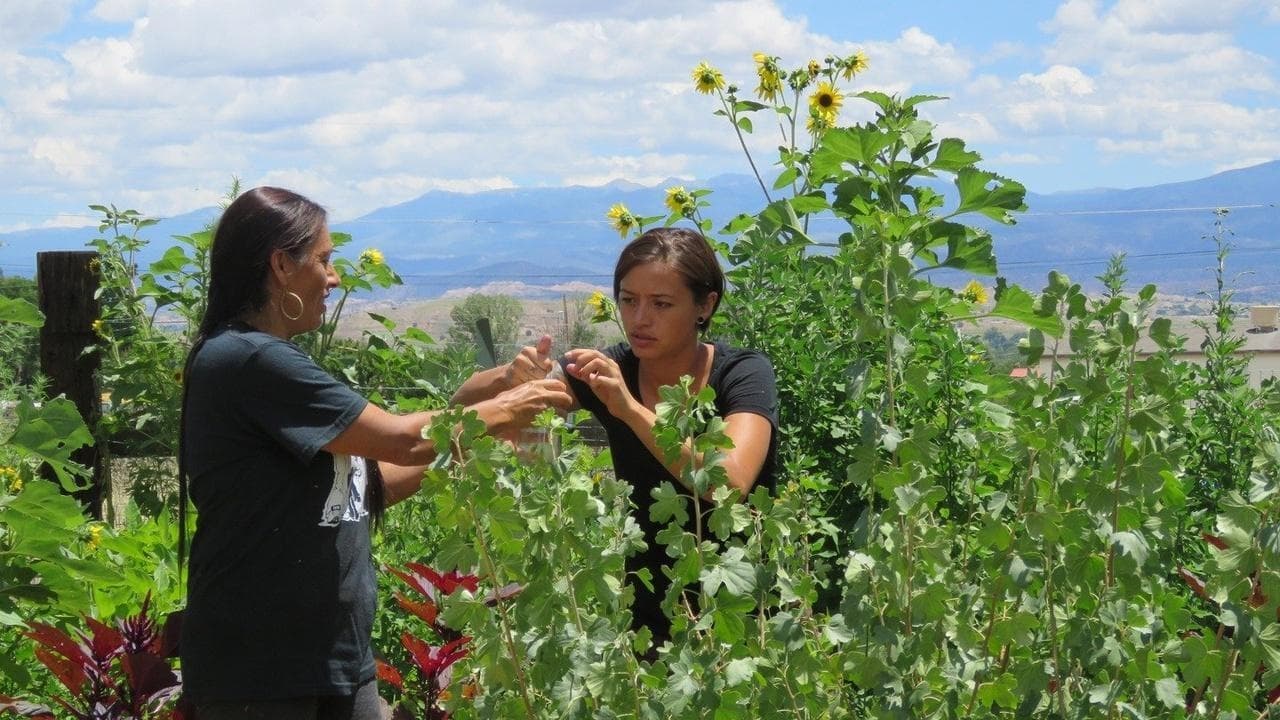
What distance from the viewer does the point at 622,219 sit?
4.56 metres

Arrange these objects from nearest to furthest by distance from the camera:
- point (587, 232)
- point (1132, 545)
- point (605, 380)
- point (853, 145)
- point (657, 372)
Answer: point (1132, 545) < point (853, 145) < point (605, 380) < point (657, 372) < point (587, 232)

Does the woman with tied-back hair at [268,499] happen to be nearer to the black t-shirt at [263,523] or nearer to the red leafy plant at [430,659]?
the black t-shirt at [263,523]

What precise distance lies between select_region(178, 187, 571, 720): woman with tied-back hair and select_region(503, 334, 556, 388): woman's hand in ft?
0.97

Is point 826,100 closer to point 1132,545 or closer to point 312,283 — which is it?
point 312,283

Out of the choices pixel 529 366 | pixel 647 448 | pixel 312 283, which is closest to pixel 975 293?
pixel 647 448

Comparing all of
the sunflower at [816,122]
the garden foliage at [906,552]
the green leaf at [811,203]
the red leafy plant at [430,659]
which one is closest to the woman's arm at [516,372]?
the red leafy plant at [430,659]

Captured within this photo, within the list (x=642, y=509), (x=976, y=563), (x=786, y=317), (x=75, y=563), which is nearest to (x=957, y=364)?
(x=786, y=317)

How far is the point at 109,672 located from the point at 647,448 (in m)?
1.36

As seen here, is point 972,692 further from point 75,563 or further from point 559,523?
point 75,563

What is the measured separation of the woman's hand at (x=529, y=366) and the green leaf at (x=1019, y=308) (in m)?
1.10

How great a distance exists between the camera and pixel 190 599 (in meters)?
2.37

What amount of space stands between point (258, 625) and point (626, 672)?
863 mm

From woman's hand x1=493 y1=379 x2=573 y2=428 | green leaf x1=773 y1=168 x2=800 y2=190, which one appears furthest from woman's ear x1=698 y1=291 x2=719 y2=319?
woman's hand x1=493 y1=379 x2=573 y2=428

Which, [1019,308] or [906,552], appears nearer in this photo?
[906,552]
